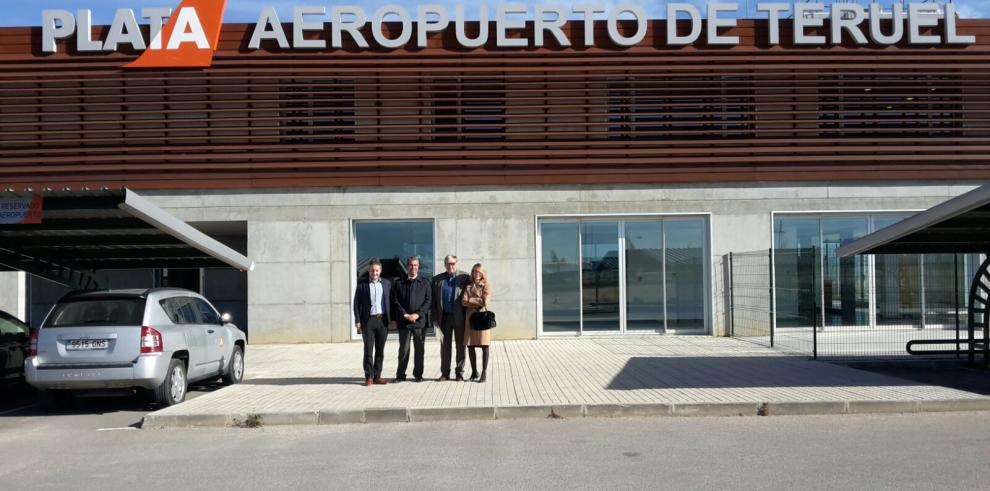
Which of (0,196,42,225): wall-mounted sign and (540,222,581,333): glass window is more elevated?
(0,196,42,225): wall-mounted sign

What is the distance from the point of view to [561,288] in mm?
19500

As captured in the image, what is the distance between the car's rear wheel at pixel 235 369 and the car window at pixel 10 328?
311 centimetres

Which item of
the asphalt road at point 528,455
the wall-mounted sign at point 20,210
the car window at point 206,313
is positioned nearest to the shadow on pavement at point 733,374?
the asphalt road at point 528,455

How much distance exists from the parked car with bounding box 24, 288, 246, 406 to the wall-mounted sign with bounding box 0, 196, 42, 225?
1.14 metres

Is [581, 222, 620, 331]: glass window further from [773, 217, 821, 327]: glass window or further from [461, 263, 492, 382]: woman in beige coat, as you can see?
[461, 263, 492, 382]: woman in beige coat

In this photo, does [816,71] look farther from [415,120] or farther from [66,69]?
[66,69]

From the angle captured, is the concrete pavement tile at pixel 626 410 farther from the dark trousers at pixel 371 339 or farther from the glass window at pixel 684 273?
the glass window at pixel 684 273

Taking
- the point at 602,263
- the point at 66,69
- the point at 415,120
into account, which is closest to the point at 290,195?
the point at 415,120

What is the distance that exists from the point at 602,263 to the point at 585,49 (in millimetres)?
5027

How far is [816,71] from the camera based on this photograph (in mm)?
19656

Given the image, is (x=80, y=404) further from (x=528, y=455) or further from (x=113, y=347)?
(x=528, y=455)

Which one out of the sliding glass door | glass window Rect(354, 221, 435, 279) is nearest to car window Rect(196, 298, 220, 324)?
glass window Rect(354, 221, 435, 279)

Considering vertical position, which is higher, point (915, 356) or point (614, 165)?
point (614, 165)

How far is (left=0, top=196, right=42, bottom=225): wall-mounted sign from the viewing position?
10.9 m
